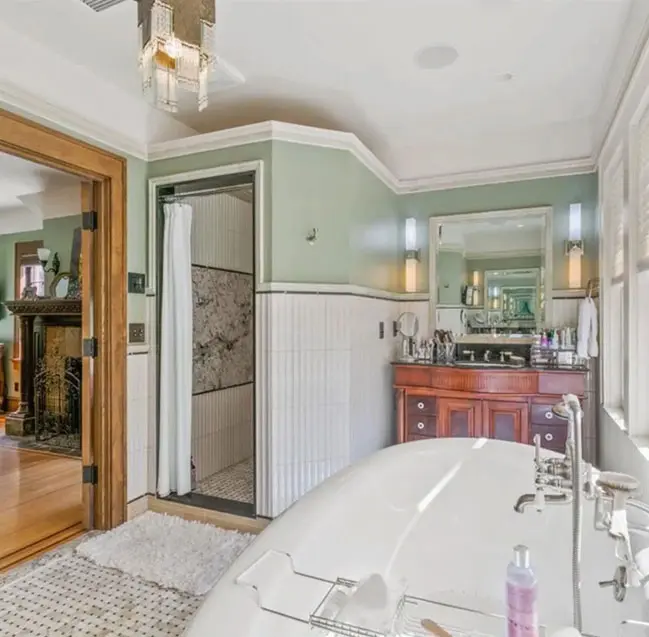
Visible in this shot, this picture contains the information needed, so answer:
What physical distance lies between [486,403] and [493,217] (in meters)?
1.51

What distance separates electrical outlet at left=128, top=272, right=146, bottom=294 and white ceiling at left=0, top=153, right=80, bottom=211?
1715 millimetres

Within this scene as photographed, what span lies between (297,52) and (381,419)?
253 cm

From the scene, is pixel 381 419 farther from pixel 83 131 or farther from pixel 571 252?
pixel 83 131

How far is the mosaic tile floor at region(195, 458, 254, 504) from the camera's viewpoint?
10.6ft

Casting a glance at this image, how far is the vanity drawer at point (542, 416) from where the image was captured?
126 inches

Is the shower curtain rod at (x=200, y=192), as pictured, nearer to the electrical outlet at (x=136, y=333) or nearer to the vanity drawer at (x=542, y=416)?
the electrical outlet at (x=136, y=333)

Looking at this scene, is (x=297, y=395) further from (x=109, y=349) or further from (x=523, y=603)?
(x=523, y=603)

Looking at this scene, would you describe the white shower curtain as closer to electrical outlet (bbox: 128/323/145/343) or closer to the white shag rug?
electrical outlet (bbox: 128/323/145/343)

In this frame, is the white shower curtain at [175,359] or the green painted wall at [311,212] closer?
the green painted wall at [311,212]

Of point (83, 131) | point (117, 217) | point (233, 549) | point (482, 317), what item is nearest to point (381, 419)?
point (482, 317)

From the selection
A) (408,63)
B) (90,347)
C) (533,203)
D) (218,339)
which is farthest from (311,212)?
(533,203)

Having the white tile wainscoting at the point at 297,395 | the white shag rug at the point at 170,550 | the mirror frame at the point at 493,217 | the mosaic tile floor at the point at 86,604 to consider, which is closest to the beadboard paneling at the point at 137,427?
the white tile wainscoting at the point at 297,395

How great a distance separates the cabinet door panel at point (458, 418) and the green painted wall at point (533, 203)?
43.0 inches

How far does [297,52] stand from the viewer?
2.55 meters
